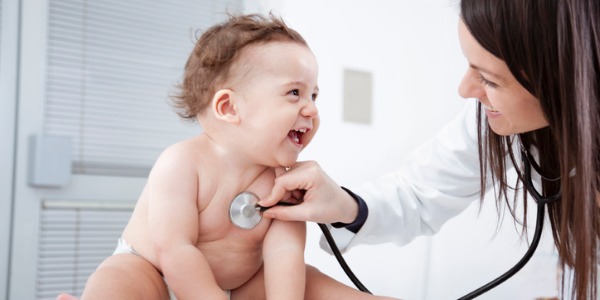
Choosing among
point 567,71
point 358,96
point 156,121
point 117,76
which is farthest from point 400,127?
point 567,71

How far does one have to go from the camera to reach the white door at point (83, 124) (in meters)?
2.11

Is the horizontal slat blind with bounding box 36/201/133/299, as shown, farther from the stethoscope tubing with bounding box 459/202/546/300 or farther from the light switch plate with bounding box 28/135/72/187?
the stethoscope tubing with bounding box 459/202/546/300

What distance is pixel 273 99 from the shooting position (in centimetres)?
95

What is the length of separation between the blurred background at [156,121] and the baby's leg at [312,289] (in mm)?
1081

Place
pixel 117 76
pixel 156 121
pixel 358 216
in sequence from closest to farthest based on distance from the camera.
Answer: pixel 358 216 < pixel 117 76 < pixel 156 121

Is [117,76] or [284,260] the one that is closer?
[284,260]

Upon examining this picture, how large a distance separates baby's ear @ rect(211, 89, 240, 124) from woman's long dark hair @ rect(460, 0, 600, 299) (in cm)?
38

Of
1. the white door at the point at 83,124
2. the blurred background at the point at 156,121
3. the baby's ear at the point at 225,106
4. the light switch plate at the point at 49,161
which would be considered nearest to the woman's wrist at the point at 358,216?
the baby's ear at the point at 225,106

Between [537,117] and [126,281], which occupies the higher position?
[537,117]

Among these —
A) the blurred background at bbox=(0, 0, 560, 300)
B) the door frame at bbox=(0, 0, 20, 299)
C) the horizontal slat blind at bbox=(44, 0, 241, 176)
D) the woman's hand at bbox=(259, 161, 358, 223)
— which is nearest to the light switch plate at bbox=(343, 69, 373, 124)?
the blurred background at bbox=(0, 0, 560, 300)

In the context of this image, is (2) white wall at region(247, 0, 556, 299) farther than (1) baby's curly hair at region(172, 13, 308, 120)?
Yes

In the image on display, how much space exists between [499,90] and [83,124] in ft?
5.75

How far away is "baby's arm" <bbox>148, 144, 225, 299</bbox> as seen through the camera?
854mm

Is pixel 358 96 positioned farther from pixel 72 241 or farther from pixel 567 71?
pixel 567 71
